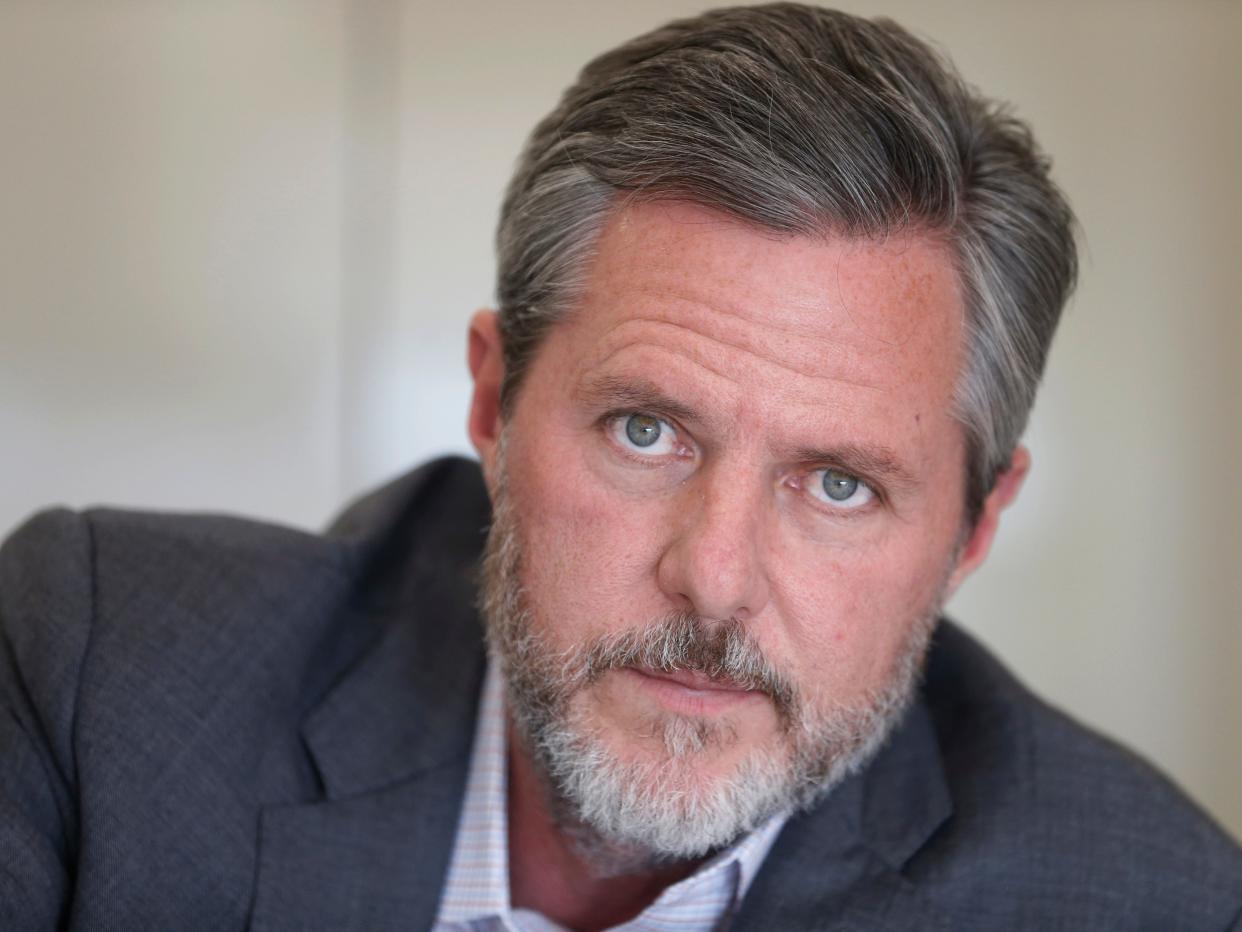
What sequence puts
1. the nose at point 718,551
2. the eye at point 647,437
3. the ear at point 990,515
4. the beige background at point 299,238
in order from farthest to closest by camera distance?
the beige background at point 299,238, the ear at point 990,515, the eye at point 647,437, the nose at point 718,551

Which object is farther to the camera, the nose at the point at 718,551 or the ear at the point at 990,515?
the ear at the point at 990,515

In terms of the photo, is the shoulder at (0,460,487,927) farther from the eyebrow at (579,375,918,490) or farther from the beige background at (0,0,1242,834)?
the beige background at (0,0,1242,834)

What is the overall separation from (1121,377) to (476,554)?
2.04m

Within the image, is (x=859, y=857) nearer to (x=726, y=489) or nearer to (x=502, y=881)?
Result: (x=502, y=881)

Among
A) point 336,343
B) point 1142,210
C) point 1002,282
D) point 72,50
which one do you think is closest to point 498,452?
point 1002,282

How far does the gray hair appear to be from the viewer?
145cm

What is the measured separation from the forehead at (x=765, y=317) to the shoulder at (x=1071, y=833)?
479 mm

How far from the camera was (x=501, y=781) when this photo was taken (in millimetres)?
1697

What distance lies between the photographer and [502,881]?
164 centimetres

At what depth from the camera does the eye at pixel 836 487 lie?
4.84 feet

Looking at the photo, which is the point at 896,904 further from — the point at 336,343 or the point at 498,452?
the point at 336,343

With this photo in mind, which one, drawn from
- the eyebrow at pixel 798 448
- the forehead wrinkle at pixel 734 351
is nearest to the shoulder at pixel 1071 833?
the eyebrow at pixel 798 448

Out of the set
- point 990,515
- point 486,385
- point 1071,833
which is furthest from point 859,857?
point 486,385

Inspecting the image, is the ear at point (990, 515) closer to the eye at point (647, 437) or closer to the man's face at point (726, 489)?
the man's face at point (726, 489)
